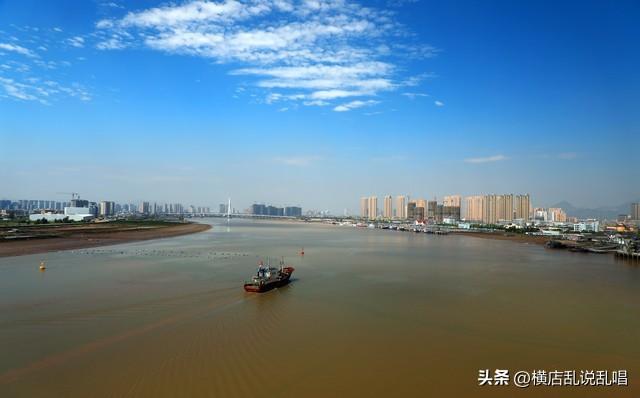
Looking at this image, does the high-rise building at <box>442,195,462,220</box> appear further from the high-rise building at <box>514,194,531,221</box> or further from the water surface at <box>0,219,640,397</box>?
the water surface at <box>0,219,640,397</box>

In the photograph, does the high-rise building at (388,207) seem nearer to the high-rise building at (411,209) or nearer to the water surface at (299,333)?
the high-rise building at (411,209)

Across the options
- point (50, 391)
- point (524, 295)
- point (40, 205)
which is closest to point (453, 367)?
point (50, 391)

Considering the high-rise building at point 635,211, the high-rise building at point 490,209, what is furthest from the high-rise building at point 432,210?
the high-rise building at point 635,211

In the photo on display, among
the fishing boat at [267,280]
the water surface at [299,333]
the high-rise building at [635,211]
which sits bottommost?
the water surface at [299,333]

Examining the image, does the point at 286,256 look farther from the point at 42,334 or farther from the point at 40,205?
the point at 40,205

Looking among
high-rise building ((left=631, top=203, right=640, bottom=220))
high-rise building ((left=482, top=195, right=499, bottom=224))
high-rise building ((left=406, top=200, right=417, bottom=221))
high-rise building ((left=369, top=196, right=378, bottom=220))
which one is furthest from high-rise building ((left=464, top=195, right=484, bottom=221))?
high-rise building ((left=369, top=196, right=378, bottom=220))
